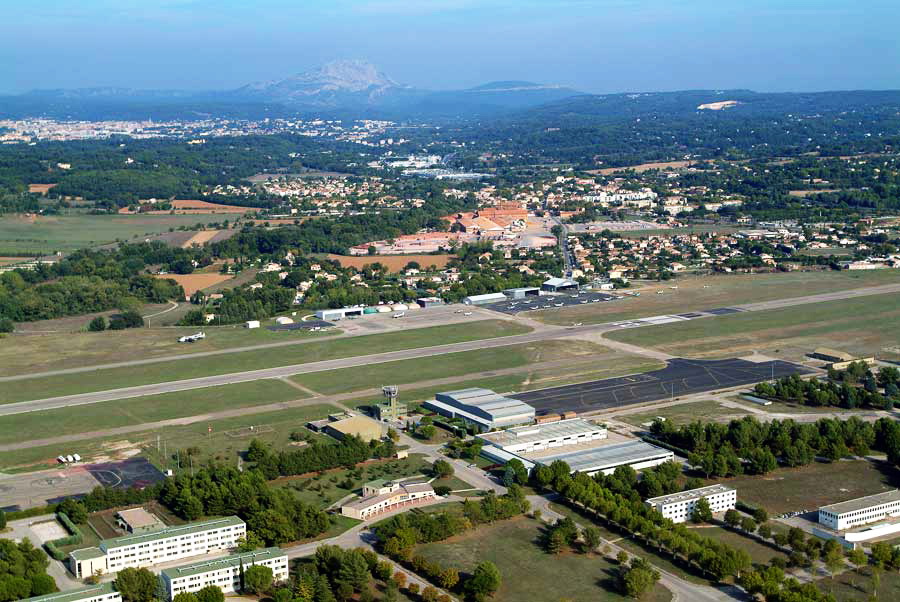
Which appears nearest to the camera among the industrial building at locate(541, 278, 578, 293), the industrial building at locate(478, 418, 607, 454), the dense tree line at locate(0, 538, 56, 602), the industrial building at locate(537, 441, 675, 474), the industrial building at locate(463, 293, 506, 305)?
the dense tree line at locate(0, 538, 56, 602)

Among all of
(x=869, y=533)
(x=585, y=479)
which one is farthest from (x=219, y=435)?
(x=869, y=533)

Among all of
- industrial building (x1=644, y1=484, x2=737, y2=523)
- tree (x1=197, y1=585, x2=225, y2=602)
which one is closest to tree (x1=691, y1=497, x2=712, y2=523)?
industrial building (x1=644, y1=484, x2=737, y2=523)

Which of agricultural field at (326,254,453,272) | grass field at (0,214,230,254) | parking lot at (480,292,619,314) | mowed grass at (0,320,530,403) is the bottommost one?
parking lot at (480,292,619,314)

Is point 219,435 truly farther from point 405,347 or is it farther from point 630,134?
point 630,134

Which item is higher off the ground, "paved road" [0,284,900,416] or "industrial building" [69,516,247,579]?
"industrial building" [69,516,247,579]

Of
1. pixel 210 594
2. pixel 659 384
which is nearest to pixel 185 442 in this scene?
pixel 210 594

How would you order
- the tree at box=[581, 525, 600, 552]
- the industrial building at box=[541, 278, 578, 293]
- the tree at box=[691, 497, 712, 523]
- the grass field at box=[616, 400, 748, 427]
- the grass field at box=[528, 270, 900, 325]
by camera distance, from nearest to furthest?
the tree at box=[581, 525, 600, 552] → the tree at box=[691, 497, 712, 523] → the grass field at box=[616, 400, 748, 427] → the grass field at box=[528, 270, 900, 325] → the industrial building at box=[541, 278, 578, 293]

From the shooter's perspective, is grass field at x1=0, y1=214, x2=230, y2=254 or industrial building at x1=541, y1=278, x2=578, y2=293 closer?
industrial building at x1=541, y1=278, x2=578, y2=293

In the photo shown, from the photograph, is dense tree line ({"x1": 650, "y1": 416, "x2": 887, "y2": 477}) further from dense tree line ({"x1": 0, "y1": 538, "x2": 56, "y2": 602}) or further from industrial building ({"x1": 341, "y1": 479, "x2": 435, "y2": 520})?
dense tree line ({"x1": 0, "y1": 538, "x2": 56, "y2": 602})
